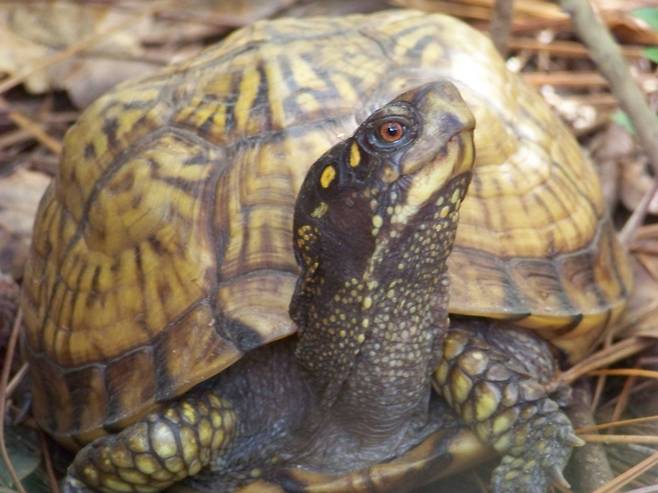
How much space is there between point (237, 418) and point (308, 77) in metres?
0.81

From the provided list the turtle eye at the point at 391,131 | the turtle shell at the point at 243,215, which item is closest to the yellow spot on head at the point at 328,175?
the turtle eye at the point at 391,131

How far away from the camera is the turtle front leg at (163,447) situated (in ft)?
7.95

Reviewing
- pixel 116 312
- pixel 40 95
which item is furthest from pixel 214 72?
pixel 40 95

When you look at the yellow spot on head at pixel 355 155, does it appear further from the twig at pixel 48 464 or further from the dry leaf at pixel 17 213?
the dry leaf at pixel 17 213

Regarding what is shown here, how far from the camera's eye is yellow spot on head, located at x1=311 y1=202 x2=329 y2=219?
7.16 feet

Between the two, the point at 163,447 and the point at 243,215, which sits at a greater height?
the point at 243,215

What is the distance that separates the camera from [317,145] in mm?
2543

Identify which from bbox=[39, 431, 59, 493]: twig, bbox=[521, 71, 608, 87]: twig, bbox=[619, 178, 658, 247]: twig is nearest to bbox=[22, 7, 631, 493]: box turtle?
bbox=[39, 431, 59, 493]: twig

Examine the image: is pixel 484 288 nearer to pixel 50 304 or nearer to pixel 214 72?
pixel 214 72

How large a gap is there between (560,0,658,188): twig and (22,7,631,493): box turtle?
0.28 m

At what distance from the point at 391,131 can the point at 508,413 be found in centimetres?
73

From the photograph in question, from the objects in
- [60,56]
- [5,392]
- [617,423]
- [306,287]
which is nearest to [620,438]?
[617,423]

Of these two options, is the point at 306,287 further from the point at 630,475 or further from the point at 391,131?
the point at 630,475

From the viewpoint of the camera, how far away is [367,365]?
7.82 ft
